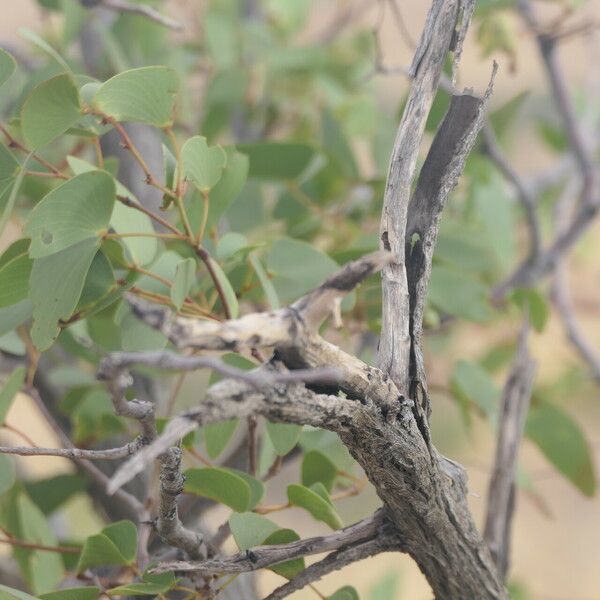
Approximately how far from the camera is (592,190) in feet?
2.84

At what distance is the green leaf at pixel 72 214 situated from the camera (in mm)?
392

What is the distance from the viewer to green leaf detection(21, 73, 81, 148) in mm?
383

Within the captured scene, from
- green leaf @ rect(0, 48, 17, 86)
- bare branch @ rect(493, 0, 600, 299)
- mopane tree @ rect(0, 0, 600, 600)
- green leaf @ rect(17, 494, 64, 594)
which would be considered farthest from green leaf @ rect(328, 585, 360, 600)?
bare branch @ rect(493, 0, 600, 299)

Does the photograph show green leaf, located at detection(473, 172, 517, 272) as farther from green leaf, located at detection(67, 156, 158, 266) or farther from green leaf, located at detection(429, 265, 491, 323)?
green leaf, located at detection(67, 156, 158, 266)

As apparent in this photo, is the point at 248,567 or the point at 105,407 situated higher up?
the point at 105,407

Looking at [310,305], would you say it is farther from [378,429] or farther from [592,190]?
[592,190]

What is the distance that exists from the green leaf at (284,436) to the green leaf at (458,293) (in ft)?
0.97

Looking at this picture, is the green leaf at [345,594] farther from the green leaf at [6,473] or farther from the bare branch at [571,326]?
the bare branch at [571,326]

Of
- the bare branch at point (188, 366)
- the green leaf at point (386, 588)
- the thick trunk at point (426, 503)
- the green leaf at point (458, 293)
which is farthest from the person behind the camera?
the green leaf at point (386, 588)

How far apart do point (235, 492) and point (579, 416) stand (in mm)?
2130

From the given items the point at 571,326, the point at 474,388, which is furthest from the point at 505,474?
the point at 571,326

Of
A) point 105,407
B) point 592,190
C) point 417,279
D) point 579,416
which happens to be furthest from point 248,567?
point 579,416

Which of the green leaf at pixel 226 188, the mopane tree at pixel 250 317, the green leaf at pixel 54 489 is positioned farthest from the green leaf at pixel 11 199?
the green leaf at pixel 54 489

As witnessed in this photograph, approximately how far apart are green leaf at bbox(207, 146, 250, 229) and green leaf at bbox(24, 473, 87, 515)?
1.08 ft
